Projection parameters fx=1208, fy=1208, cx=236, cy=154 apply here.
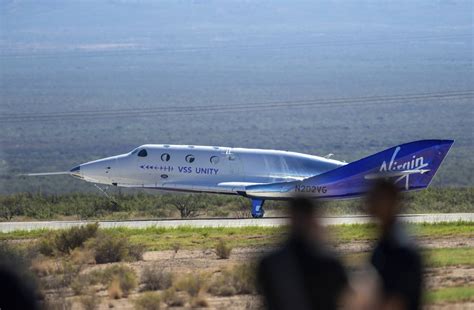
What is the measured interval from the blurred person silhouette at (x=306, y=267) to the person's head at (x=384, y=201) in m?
0.45

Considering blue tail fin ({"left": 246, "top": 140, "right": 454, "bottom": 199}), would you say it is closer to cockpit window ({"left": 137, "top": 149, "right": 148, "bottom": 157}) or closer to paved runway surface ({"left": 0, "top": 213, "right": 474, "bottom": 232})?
paved runway surface ({"left": 0, "top": 213, "right": 474, "bottom": 232})

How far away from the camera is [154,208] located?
38.1 m

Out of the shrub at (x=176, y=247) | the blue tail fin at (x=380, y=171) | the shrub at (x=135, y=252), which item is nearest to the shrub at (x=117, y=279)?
the shrub at (x=135, y=252)

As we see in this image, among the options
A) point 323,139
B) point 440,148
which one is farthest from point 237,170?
point 323,139

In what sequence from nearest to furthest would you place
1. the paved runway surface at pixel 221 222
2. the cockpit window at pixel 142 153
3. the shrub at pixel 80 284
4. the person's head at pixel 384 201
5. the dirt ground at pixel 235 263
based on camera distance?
1. the person's head at pixel 384 201
2. the dirt ground at pixel 235 263
3. the shrub at pixel 80 284
4. the paved runway surface at pixel 221 222
5. the cockpit window at pixel 142 153

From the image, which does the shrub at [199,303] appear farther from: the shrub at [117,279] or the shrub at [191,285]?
the shrub at [117,279]

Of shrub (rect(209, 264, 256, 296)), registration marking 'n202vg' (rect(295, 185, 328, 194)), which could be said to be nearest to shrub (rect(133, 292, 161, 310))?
shrub (rect(209, 264, 256, 296))

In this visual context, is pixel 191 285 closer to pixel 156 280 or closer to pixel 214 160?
pixel 156 280

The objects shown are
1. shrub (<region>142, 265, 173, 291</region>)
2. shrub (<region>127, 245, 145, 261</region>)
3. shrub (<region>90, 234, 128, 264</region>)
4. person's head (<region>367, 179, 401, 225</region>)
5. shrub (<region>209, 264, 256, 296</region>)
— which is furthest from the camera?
shrub (<region>127, 245, 145, 261</region>)

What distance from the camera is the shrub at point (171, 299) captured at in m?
14.5

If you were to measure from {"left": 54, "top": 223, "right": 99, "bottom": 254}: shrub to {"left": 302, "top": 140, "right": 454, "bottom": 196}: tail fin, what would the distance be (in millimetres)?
10954

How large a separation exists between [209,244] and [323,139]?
70991mm

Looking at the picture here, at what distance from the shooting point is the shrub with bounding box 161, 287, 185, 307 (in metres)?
14.5

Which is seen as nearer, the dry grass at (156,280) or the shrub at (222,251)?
the dry grass at (156,280)
